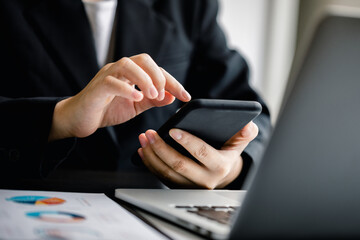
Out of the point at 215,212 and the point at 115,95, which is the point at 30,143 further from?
the point at 215,212

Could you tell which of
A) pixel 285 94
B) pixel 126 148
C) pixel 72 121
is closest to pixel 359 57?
pixel 285 94

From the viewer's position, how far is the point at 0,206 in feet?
1.26

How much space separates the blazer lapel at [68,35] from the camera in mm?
992

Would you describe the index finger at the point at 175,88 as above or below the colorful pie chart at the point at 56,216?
above

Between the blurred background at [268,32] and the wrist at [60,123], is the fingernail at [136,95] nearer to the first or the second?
the wrist at [60,123]

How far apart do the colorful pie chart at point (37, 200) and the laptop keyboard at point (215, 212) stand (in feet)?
0.40

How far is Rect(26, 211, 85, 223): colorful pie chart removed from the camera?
34 centimetres

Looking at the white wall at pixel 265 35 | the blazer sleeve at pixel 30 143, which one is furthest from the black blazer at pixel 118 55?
the white wall at pixel 265 35

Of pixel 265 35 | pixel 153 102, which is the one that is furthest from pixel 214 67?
pixel 265 35

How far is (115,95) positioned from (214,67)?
1.93 ft

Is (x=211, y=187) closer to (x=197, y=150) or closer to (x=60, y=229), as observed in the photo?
(x=197, y=150)

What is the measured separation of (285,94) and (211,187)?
1.18ft

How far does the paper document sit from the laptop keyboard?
5 cm

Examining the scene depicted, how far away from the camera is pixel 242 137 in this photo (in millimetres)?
614
